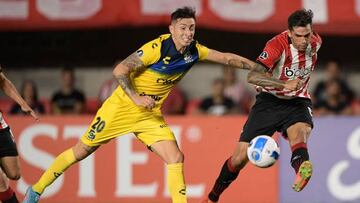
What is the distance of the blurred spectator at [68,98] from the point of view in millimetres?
13422

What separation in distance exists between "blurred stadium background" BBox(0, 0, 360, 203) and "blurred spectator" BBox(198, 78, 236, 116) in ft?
0.61

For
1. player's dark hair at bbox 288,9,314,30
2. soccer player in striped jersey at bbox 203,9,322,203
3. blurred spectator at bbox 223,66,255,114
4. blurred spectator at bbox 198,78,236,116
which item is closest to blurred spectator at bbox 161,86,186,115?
blurred spectator at bbox 198,78,236,116

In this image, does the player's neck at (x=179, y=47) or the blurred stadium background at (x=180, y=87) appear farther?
the blurred stadium background at (x=180, y=87)

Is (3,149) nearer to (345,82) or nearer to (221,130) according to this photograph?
(221,130)

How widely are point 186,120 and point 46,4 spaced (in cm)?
279

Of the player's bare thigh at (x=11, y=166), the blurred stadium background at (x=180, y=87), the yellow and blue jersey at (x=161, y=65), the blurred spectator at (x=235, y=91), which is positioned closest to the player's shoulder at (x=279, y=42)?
the yellow and blue jersey at (x=161, y=65)

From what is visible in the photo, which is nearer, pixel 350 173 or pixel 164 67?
pixel 164 67

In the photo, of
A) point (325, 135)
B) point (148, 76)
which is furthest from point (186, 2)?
point (148, 76)

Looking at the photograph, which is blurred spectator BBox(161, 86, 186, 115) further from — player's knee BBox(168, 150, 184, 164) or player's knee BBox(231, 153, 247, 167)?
player's knee BBox(168, 150, 184, 164)

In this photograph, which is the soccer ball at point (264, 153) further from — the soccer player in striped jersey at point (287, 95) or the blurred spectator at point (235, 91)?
the blurred spectator at point (235, 91)

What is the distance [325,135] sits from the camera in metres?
11.8

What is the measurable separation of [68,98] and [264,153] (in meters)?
5.43

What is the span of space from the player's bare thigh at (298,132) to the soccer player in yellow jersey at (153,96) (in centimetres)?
72

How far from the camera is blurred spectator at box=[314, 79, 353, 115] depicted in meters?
12.9
